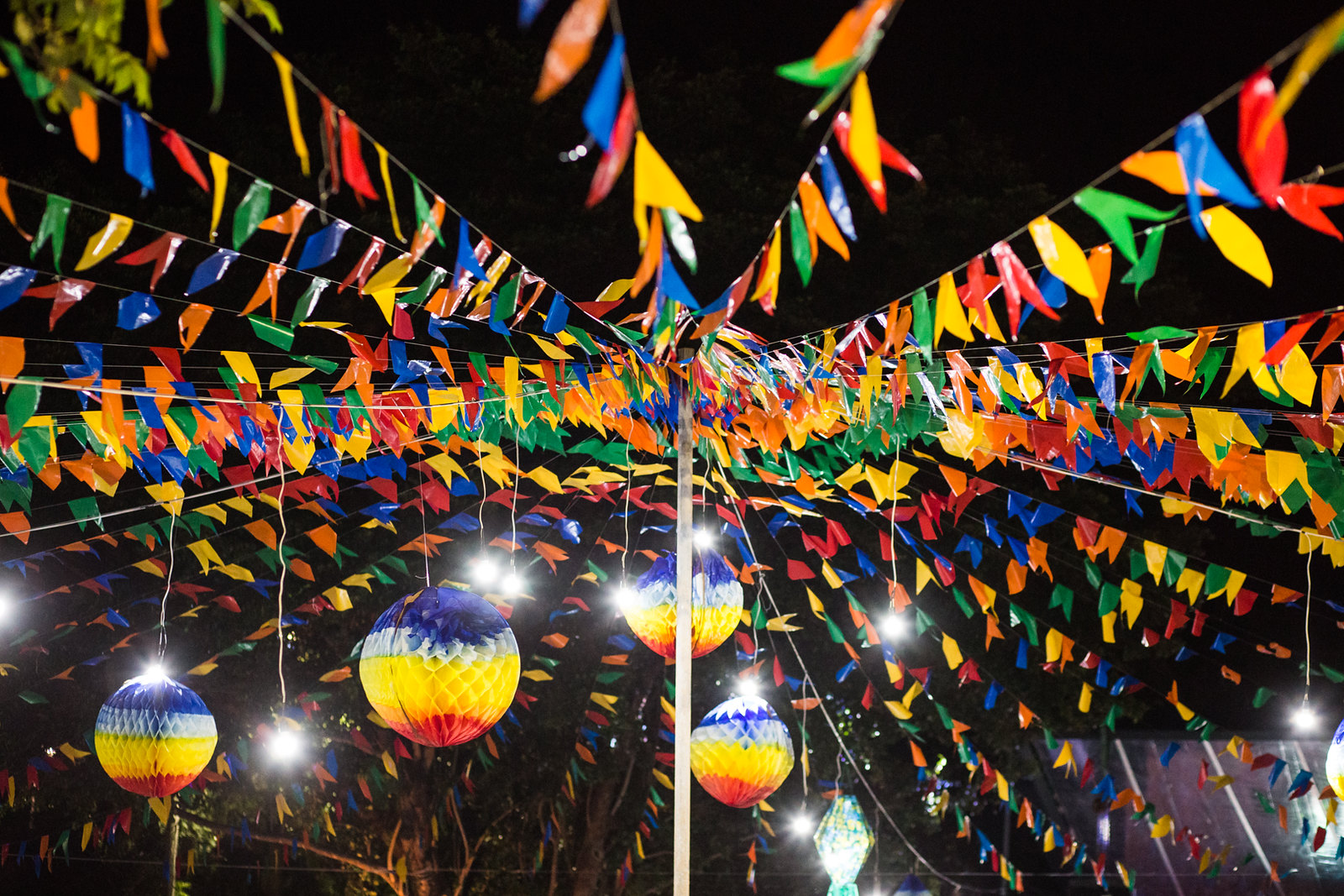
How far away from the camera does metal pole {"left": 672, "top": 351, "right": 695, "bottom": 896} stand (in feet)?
9.58

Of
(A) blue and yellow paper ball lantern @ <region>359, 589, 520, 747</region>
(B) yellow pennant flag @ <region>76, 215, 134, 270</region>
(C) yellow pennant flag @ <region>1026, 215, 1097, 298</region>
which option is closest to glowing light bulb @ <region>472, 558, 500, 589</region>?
(A) blue and yellow paper ball lantern @ <region>359, 589, 520, 747</region>

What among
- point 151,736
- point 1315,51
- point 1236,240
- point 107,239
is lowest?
point 151,736

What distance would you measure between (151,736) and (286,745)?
1692 mm

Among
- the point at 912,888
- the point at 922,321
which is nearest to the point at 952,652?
the point at 912,888

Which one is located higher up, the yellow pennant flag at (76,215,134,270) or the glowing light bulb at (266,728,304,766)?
the yellow pennant flag at (76,215,134,270)

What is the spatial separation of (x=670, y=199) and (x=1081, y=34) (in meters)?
5.34

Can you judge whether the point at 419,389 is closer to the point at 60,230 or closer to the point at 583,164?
the point at 60,230

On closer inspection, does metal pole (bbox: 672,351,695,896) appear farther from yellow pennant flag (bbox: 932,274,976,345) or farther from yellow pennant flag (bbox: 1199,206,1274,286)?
yellow pennant flag (bbox: 1199,206,1274,286)

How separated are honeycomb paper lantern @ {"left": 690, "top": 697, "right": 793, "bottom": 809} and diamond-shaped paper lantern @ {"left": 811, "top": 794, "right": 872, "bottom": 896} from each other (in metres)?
1.68

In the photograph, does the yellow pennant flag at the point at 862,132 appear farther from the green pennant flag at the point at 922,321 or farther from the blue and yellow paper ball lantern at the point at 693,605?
the blue and yellow paper ball lantern at the point at 693,605

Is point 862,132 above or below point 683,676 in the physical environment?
above

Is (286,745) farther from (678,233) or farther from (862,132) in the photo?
(862,132)

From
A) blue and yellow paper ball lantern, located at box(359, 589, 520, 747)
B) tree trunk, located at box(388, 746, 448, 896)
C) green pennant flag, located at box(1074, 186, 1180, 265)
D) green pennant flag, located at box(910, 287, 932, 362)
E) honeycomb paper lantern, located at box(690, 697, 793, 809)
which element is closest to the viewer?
green pennant flag, located at box(1074, 186, 1180, 265)

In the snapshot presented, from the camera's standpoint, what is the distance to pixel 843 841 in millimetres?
5586
